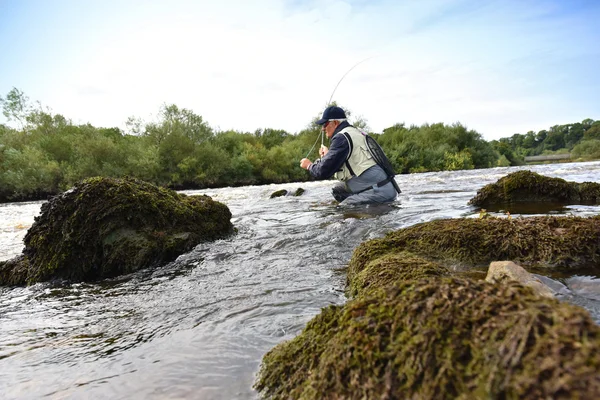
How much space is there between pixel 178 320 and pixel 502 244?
3.52 meters

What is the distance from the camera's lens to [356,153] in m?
8.80

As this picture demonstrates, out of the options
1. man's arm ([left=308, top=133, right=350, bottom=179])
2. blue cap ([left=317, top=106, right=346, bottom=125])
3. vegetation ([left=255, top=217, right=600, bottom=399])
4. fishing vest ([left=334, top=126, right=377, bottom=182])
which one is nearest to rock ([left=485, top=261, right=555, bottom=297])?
vegetation ([left=255, top=217, right=600, bottom=399])

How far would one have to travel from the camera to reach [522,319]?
136cm

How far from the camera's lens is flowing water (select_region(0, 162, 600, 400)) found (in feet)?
8.17

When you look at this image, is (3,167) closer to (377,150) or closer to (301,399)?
(377,150)

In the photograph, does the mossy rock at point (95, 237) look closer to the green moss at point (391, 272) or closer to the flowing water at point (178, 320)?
the flowing water at point (178, 320)

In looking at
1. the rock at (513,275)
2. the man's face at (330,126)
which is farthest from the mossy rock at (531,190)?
the rock at (513,275)

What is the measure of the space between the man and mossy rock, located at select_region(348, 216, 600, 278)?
4317 millimetres

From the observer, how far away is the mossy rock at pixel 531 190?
8195 mm

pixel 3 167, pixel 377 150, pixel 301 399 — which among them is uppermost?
pixel 3 167

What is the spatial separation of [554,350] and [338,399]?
0.84 meters

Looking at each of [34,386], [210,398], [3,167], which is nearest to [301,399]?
[210,398]

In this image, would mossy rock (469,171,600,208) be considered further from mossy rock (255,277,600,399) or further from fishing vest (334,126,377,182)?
mossy rock (255,277,600,399)

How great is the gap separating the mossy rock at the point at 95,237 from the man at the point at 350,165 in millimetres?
3827
